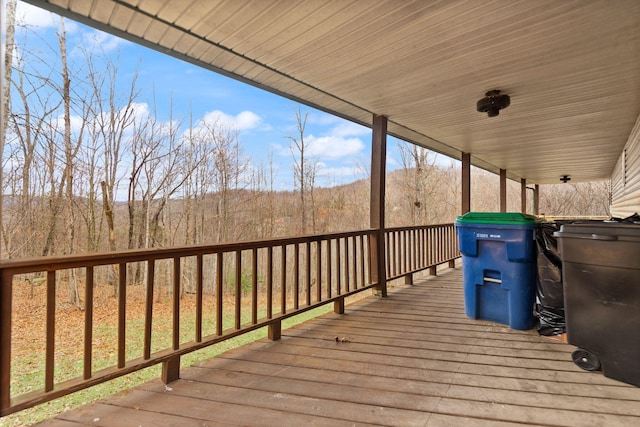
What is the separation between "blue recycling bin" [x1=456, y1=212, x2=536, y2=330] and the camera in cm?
264

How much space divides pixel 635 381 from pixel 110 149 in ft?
29.0

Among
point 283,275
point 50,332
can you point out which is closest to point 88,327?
point 50,332

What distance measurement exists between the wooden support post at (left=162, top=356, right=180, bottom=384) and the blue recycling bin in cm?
262

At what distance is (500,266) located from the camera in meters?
2.76

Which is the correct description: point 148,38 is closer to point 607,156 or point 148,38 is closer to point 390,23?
point 390,23

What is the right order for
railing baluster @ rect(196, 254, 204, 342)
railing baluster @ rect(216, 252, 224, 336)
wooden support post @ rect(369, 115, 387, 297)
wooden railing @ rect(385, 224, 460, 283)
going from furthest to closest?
1. wooden railing @ rect(385, 224, 460, 283)
2. wooden support post @ rect(369, 115, 387, 297)
3. railing baluster @ rect(216, 252, 224, 336)
4. railing baluster @ rect(196, 254, 204, 342)

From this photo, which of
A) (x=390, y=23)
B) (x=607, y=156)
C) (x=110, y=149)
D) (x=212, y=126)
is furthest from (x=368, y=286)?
(x=212, y=126)

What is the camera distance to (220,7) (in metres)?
1.88

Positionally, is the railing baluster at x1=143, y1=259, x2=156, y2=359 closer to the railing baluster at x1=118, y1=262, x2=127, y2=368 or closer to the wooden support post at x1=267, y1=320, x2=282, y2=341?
the railing baluster at x1=118, y1=262, x2=127, y2=368

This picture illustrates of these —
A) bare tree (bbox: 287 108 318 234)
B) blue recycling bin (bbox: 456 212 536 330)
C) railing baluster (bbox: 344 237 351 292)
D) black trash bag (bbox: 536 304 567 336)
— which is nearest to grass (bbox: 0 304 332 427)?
railing baluster (bbox: 344 237 351 292)

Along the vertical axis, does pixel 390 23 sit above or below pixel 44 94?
below

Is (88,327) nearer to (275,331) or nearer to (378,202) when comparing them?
(275,331)

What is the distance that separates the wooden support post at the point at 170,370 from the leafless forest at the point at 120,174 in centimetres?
298


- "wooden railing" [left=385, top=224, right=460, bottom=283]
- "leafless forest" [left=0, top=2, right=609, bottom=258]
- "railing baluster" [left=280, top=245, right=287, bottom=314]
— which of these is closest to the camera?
"railing baluster" [left=280, top=245, right=287, bottom=314]
